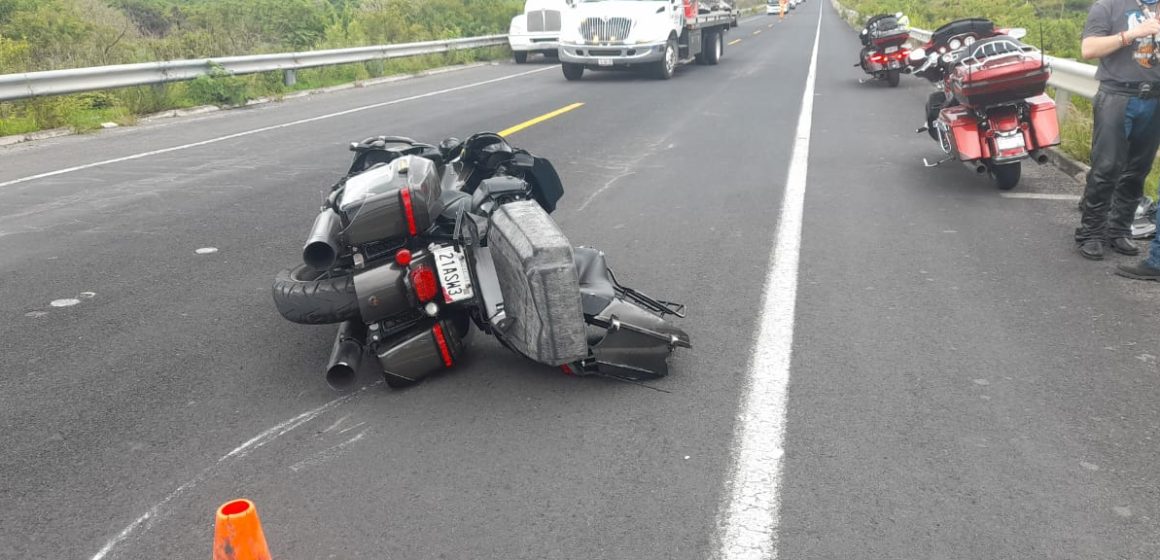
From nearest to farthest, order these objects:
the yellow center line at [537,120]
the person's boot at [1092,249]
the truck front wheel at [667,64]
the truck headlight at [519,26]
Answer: the person's boot at [1092,249]
the yellow center line at [537,120]
the truck front wheel at [667,64]
the truck headlight at [519,26]

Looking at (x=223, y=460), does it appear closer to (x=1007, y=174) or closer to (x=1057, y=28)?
(x=1007, y=174)

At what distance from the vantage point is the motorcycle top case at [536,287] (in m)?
4.18

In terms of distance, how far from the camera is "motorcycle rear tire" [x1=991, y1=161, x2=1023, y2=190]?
8.71 m

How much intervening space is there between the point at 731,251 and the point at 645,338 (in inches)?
98.2

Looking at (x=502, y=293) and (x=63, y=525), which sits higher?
(x=502, y=293)

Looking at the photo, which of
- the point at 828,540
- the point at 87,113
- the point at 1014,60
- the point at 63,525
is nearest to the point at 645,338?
the point at 828,540

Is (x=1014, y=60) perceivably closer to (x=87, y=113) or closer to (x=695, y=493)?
(x=695, y=493)

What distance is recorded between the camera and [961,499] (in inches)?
135

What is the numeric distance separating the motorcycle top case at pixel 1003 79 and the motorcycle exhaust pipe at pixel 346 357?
19.3 feet

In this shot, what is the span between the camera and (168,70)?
16.0 metres

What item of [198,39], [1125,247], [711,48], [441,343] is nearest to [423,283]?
[441,343]

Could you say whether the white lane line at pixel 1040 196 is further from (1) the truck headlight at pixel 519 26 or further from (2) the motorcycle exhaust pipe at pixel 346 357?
(1) the truck headlight at pixel 519 26

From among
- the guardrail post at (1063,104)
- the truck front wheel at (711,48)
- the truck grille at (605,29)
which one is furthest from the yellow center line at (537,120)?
the truck front wheel at (711,48)

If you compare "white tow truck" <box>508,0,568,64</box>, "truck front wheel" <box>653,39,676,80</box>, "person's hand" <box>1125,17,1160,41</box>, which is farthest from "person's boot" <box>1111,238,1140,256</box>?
"white tow truck" <box>508,0,568,64</box>
